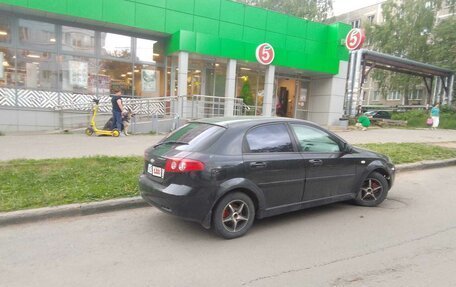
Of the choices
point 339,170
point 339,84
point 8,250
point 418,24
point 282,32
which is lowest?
point 8,250

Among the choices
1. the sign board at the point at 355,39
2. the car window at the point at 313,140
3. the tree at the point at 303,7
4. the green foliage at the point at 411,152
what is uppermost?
the tree at the point at 303,7

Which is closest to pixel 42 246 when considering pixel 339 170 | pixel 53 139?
pixel 339 170

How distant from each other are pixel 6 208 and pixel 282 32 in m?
16.6

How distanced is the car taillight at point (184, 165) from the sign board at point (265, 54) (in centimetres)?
1372

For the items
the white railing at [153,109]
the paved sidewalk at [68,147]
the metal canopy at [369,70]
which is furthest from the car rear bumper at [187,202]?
the metal canopy at [369,70]

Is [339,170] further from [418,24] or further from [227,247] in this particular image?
[418,24]

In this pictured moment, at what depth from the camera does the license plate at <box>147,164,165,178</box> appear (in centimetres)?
452

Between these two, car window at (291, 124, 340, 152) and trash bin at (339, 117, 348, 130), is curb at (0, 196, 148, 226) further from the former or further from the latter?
trash bin at (339, 117, 348, 130)

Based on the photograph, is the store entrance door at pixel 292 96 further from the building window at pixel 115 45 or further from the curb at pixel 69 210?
the curb at pixel 69 210

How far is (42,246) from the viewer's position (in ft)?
13.5

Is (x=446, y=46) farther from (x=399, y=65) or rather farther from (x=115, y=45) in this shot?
(x=115, y=45)

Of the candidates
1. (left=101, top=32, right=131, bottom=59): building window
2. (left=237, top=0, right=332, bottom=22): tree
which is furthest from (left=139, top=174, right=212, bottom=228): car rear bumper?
(left=237, top=0, right=332, bottom=22): tree

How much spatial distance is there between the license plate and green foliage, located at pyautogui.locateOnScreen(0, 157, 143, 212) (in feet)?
3.95

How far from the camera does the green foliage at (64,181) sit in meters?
5.32
